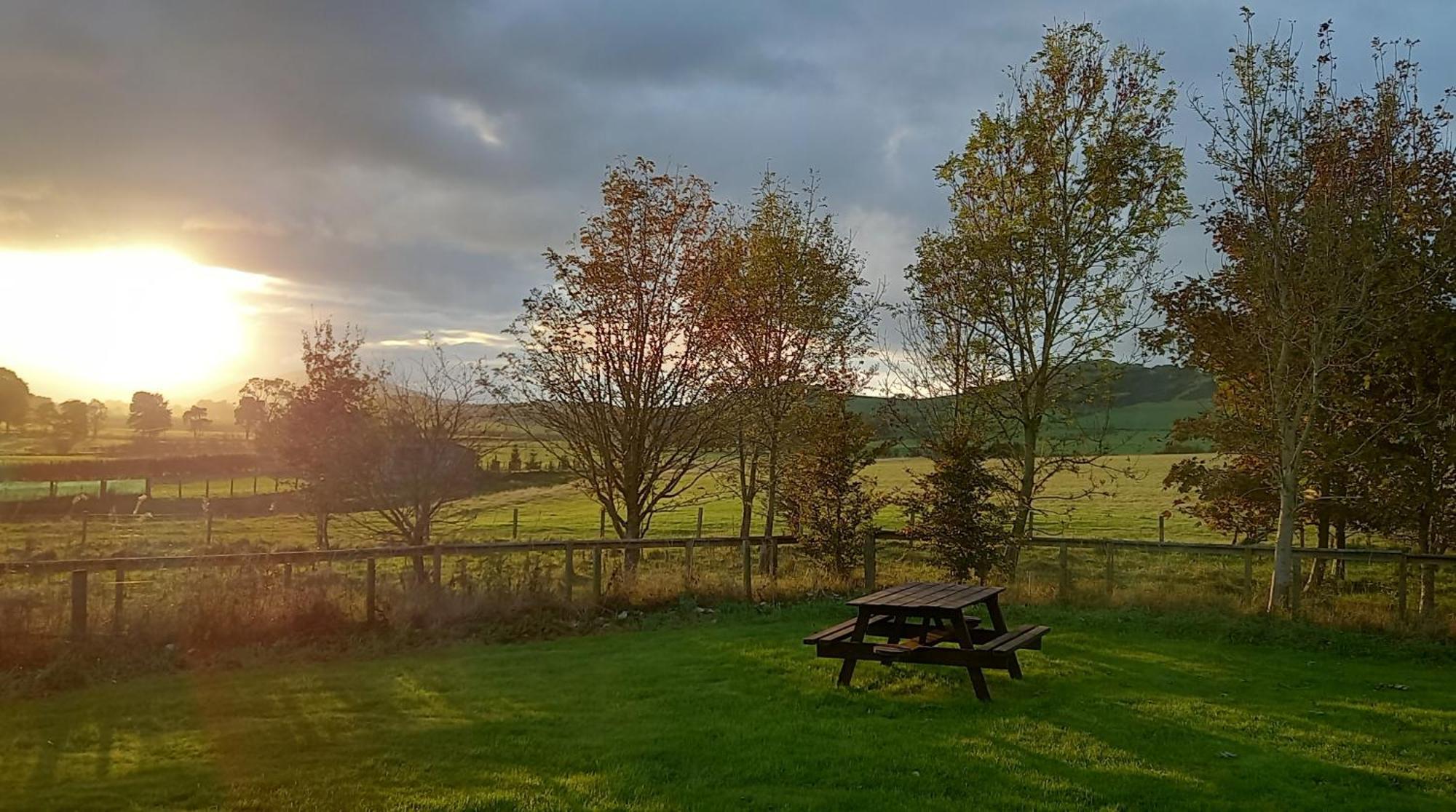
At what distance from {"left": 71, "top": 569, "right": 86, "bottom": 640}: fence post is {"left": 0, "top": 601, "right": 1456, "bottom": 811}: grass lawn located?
5.43 ft

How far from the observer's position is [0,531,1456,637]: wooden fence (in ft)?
39.7

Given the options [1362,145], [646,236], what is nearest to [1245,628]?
[1362,145]

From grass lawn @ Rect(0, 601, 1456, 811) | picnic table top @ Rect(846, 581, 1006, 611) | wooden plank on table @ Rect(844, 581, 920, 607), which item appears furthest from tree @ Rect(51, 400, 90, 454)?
picnic table top @ Rect(846, 581, 1006, 611)

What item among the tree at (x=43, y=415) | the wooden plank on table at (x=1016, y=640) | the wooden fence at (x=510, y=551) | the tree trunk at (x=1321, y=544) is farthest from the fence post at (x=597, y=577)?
the tree at (x=43, y=415)

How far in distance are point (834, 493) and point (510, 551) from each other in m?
6.57

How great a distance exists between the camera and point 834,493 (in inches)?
751

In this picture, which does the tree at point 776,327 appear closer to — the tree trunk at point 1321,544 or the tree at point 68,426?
the tree trunk at point 1321,544

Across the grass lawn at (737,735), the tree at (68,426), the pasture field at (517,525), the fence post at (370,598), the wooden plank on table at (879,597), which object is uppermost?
the tree at (68,426)

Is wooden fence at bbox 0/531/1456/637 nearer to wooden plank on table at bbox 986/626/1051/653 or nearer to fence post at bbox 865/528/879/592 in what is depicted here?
fence post at bbox 865/528/879/592

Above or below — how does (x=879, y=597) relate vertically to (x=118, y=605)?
above

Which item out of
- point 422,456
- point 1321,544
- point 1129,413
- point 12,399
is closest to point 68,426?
point 12,399

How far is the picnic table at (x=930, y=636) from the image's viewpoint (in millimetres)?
9352

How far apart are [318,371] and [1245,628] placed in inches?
1011

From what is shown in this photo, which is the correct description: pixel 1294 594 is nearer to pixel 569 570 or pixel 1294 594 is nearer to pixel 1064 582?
pixel 1064 582
